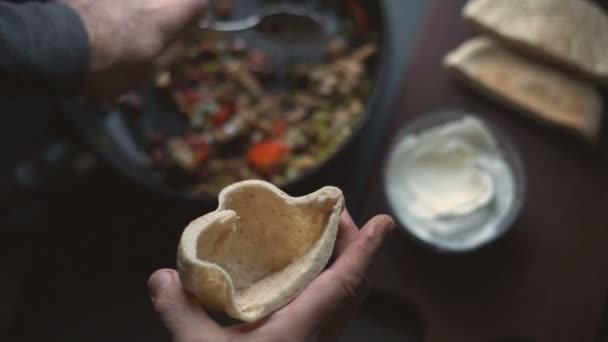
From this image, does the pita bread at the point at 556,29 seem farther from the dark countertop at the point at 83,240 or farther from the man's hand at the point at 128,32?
the man's hand at the point at 128,32

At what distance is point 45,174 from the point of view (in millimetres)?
1401

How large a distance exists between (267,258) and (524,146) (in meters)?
0.80

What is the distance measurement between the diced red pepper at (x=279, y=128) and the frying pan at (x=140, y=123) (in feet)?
0.59

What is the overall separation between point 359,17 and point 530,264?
649mm

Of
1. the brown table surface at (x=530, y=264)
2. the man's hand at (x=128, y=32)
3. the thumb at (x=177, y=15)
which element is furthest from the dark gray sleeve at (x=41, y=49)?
the brown table surface at (x=530, y=264)

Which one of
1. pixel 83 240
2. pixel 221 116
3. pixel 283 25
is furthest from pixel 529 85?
pixel 83 240

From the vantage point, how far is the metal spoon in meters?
1.30

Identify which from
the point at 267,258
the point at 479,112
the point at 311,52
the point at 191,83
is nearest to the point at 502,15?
the point at 479,112

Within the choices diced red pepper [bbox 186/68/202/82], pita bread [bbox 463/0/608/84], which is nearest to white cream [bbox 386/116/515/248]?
pita bread [bbox 463/0/608/84]

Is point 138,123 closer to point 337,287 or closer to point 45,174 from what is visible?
point 45,174

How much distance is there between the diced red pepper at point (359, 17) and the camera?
1.37m

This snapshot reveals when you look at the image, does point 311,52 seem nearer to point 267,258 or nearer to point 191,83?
point 191,83

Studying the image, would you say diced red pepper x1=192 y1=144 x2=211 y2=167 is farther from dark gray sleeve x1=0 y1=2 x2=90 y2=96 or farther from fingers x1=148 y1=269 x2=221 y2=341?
fingers x1=148 y1=269 x2=221 y2=341

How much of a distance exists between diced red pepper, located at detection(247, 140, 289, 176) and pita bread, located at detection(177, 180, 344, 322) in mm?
572
